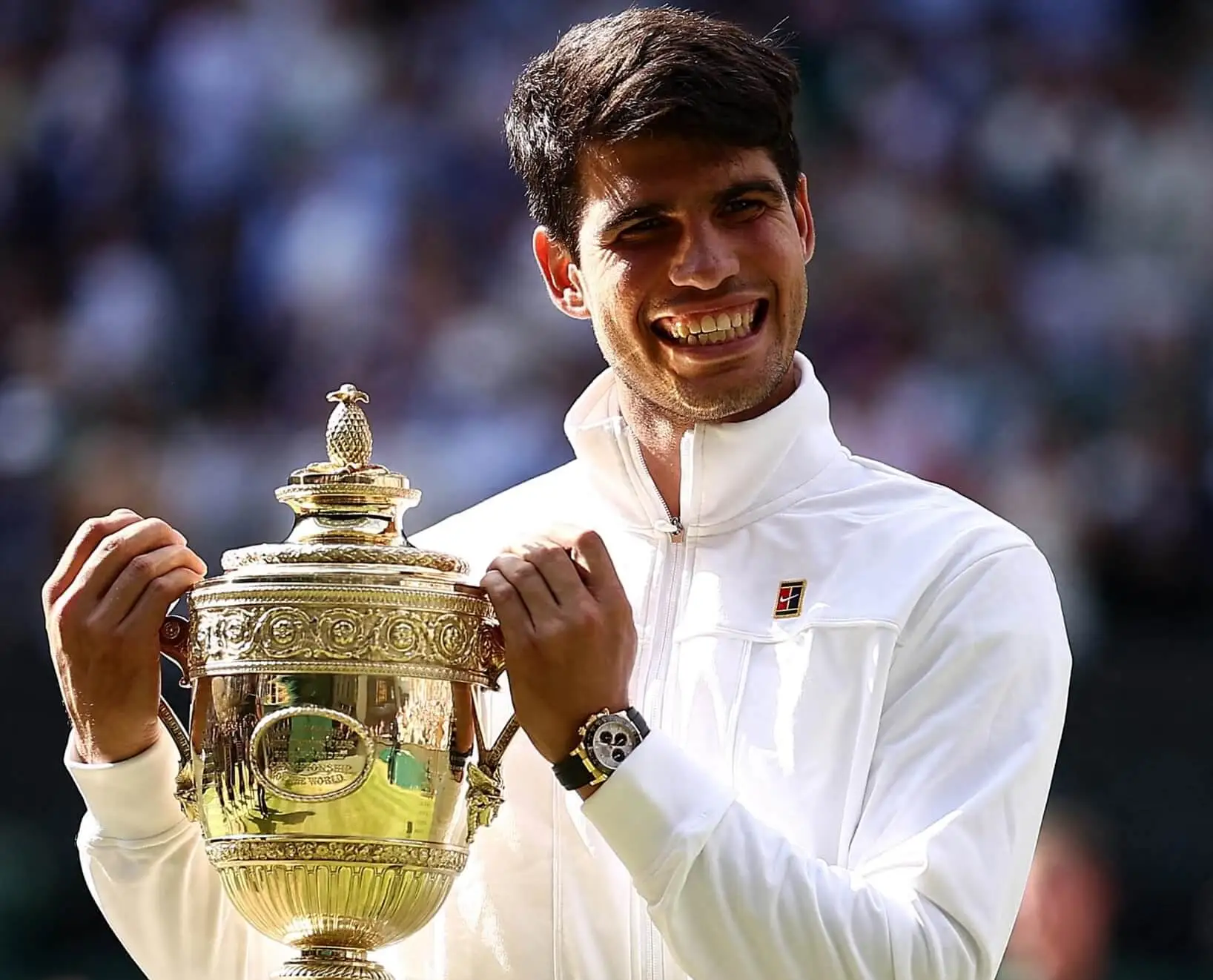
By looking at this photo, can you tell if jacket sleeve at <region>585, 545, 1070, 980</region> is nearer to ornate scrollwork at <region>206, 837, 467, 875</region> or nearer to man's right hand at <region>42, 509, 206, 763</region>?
ornate scrollwork at <region>206, 837, 467, 875</region>

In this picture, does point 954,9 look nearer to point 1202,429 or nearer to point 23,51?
point 1202,429

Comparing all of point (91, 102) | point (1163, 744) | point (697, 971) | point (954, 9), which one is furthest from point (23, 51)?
point (697, 971)

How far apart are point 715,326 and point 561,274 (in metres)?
0.34

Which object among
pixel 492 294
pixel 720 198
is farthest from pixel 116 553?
pixel 492 294

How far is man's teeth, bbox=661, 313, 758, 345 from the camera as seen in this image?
7.41ft

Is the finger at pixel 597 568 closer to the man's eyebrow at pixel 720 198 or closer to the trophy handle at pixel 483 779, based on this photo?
the trophy handle at pixel 483 779

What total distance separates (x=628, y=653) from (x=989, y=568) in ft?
1.40

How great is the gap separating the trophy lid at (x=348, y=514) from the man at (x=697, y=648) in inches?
3.3

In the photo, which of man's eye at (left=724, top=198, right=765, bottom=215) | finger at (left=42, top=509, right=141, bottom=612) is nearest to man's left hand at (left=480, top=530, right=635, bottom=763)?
finger at (left=42, top=509, right=141, bottom=612)

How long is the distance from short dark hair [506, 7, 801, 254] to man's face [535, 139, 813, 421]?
0.02 metres

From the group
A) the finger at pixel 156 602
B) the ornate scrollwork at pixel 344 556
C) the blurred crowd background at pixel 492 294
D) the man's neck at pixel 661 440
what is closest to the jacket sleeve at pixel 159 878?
the finger at pixel 156 602

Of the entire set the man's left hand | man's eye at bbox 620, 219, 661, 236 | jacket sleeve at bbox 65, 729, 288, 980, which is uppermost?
man's eye at bbox 620, 219, 661, 236

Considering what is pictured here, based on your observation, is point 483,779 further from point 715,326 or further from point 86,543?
point 715,326

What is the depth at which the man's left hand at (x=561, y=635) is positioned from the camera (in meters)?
1.88
